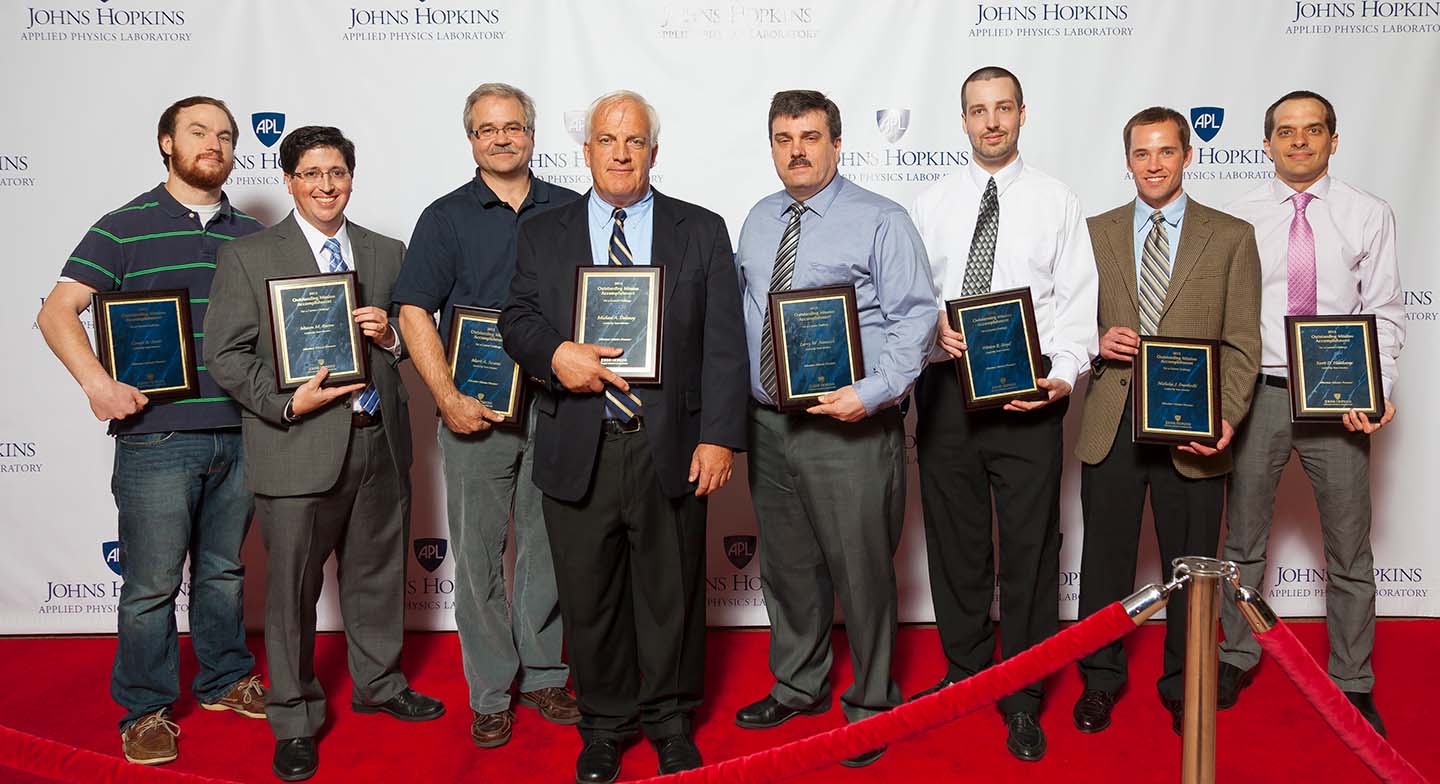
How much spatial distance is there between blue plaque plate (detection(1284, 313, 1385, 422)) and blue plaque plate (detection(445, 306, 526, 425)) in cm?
245

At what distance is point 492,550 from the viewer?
138 inches

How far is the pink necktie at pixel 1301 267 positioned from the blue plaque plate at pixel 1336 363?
16 centimetres

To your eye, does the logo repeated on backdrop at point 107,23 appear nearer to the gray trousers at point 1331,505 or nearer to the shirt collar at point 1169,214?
the shirt collar at point 1169,214

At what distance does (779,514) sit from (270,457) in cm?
156

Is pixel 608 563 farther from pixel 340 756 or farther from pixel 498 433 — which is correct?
pixel 340 756

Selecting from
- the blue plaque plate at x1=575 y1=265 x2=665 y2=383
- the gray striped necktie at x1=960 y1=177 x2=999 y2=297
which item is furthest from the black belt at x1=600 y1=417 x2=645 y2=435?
→ the gray striped necktie at x1=960 y1=177 x2=999 y2=297

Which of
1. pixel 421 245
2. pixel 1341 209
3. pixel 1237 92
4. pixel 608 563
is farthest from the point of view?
pixel 1237 92

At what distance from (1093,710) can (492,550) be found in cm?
201

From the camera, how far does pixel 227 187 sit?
4430mm

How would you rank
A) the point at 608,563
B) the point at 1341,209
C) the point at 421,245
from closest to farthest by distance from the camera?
the point at 608,563, the point at 421,245, the point at 1341,209

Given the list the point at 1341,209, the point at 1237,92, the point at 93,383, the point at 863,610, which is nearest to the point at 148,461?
the point at 93,383

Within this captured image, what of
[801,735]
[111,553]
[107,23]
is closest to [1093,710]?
[801,735]

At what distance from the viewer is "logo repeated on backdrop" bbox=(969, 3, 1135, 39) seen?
430 centimetres

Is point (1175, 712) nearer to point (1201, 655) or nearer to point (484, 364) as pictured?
point (1201, 655)
